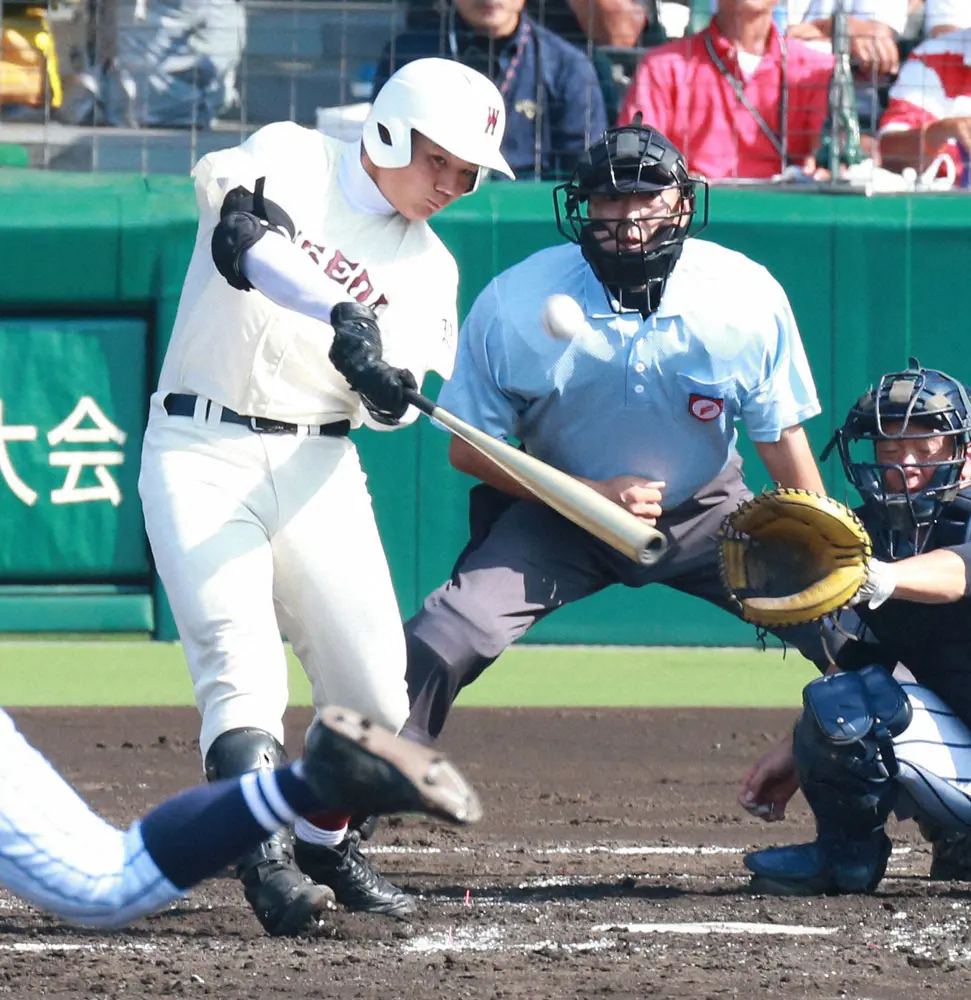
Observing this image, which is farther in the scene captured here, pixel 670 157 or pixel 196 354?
pixel 670 157

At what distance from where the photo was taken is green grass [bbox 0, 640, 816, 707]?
6809 mm

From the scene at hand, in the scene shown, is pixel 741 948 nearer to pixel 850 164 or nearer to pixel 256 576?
pixel 256 576

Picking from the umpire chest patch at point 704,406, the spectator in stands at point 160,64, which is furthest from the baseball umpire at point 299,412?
the spectator in stands at point 160,64

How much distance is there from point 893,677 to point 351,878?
1.22 m

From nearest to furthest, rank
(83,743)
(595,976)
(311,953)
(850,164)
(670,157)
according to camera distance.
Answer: (595,976)
(311,953)
(670,157)
(83,743)
(850,164)

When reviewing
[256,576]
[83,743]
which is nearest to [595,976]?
[256,576]

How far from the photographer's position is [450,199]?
13.1ft

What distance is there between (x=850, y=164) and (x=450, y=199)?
13.7ft

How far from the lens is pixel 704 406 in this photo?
14.6 ft

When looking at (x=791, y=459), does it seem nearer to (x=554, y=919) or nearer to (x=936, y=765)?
(x=936, y=765)

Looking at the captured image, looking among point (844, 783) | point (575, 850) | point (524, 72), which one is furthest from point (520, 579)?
point (524, 72)

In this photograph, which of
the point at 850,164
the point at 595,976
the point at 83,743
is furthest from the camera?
the point at 850,164

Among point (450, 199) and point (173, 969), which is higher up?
point (450, 199)

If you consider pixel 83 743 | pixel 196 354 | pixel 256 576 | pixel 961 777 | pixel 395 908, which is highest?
pixel 196 354
